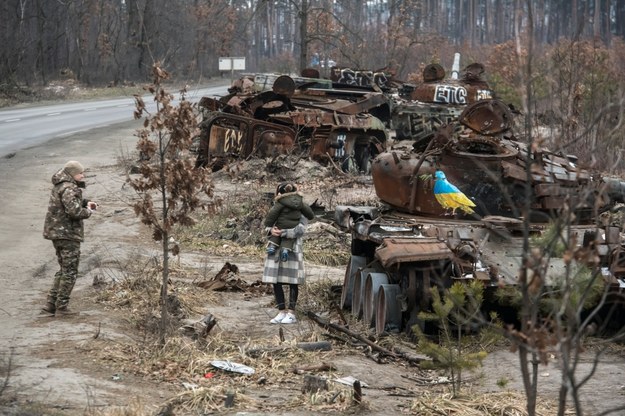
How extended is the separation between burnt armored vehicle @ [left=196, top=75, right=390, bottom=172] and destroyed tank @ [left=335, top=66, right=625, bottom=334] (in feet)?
33.1

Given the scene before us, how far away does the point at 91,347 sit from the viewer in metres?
9.17

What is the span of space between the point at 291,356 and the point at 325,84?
1700 centimetres

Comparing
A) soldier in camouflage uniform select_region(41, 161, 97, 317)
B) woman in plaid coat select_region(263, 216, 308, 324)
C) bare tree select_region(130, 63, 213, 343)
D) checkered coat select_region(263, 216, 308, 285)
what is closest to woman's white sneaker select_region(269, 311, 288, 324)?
woman in plaid coat select_region(263, 216, 308, 324)

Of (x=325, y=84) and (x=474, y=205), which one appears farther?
(x=325, y=84)

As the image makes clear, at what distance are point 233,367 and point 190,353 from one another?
48 centimetres

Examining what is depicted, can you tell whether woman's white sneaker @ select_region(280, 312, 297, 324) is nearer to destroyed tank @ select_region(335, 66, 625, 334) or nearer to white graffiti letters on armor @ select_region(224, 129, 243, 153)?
destroyed tank @ select_region(335, 66, 625, 334)

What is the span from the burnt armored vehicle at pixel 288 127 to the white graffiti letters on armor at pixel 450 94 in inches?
113

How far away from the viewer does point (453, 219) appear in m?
12.0

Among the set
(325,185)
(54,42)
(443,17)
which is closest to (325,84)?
(325,185)

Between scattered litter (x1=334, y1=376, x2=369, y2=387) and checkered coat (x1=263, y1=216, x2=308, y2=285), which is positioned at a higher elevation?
checkered coat (x1=263, y1=216, x2=308, y2=285)

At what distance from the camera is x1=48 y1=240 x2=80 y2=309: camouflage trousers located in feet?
34.7

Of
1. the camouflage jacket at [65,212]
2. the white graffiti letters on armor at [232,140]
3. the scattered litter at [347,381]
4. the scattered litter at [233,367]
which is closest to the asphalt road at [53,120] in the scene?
the white graffiti letters on armor at [232,140]

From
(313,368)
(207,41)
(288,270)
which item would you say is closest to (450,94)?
(288,270)

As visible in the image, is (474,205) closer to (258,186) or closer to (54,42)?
(258,186)
